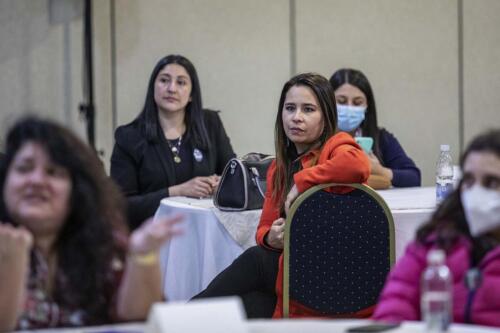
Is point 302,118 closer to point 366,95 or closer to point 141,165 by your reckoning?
point 141,165

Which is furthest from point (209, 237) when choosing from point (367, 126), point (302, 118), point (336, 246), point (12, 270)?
point (12, 270)

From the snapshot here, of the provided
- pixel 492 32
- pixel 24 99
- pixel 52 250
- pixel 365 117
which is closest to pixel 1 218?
pixel 52 250

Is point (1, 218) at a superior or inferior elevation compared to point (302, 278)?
superior

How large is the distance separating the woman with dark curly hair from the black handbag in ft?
6.43

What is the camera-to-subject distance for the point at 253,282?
3.79 m

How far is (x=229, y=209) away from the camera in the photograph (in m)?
4.11

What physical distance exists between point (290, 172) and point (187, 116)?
4.81 feet

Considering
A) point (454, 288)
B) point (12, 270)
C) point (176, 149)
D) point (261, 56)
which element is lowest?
point (454, 288)

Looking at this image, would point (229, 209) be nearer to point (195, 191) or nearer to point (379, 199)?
point (195, 191)

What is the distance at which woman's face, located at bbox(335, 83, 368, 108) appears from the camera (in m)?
5.28

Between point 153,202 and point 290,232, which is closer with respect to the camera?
point 290,232

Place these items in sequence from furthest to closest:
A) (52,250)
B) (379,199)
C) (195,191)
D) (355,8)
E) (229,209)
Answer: (355,8)
(195,191)
(229,209)
(379,199)
(52,250)

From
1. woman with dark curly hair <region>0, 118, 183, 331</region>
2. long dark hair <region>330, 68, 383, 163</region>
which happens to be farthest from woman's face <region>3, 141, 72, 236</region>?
long dark hair <region>330, 68, 383, 163</region>

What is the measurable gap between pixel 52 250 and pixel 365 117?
3.38 m
